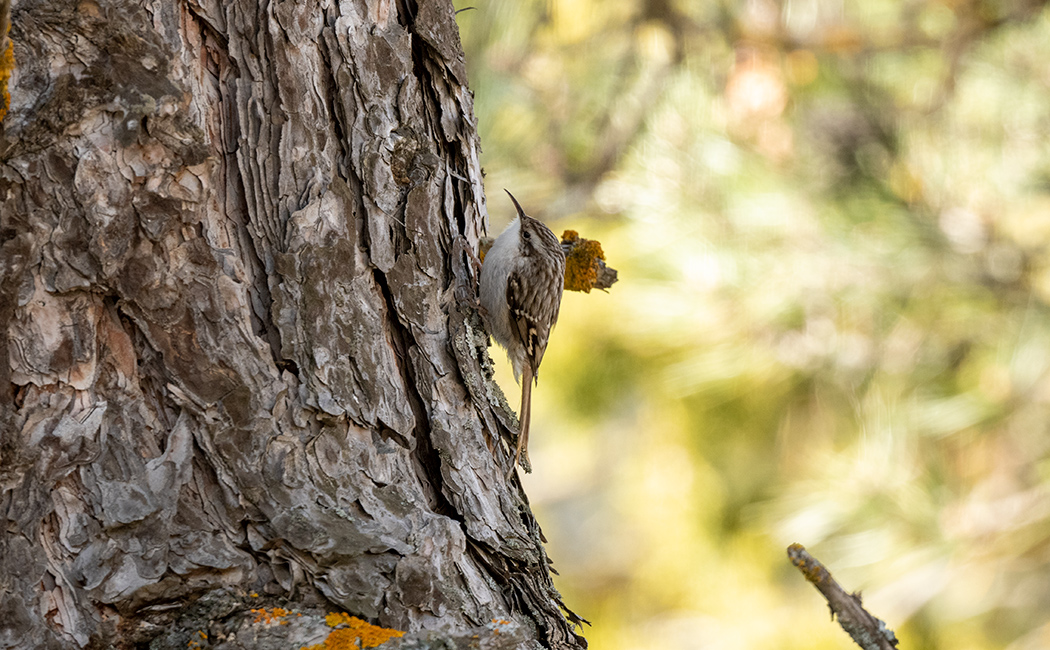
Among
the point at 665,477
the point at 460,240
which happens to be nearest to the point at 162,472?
the point at 460,240

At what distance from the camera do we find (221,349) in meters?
1.15

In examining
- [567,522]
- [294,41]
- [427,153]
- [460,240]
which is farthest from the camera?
[567,522]

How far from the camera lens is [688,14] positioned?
3.17 metres

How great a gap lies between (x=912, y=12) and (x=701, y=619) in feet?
8.67

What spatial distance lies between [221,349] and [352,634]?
0.41m

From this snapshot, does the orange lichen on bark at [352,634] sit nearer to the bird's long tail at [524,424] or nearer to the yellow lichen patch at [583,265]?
the bird's long tail at [524,424]

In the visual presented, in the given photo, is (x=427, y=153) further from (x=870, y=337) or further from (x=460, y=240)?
(x=870, y=337)

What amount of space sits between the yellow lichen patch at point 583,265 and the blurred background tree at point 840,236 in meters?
1.16

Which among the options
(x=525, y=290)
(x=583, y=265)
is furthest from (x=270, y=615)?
(x=525, y=290)

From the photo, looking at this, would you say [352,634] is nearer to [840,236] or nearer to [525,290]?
[525,290]

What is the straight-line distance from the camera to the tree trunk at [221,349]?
1.07 m

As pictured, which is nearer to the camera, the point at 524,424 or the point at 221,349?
the point at 221,349

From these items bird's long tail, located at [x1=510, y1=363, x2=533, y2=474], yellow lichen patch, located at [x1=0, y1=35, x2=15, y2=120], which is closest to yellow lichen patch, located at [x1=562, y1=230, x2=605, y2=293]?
bird's long tail, located at [x1=510, y1=363, x2=533, y2=474]

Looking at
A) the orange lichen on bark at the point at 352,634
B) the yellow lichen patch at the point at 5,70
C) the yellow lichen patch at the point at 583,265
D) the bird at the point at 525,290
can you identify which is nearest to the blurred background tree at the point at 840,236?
the bird at the point at 525,290
